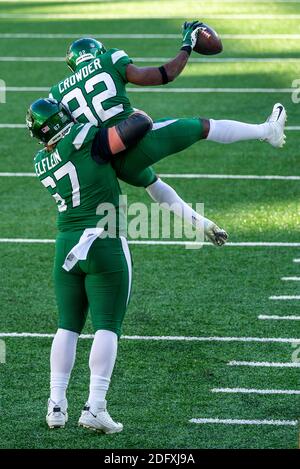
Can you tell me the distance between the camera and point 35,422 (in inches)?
244

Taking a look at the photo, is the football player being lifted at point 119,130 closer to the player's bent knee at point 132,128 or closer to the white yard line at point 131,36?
the player's bent knee at point 132,128

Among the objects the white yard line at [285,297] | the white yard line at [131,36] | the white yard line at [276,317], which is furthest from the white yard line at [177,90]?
the white yard line at [276,317]

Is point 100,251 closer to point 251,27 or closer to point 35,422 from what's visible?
point 35,422

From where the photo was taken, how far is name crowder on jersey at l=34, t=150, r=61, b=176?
19.8 feet

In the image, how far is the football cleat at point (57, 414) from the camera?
6.03 meters

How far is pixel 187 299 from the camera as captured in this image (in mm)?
8242

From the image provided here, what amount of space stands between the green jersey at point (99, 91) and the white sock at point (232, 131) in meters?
0.57

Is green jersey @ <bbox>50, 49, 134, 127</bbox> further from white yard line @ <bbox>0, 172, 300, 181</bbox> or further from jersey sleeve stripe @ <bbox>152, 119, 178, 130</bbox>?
white yard line @ <bbox>0, 172, 300, 181</bbox>

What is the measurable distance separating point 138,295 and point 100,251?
2396mm

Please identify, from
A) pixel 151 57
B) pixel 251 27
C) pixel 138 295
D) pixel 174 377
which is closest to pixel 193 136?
pixel 174 377
